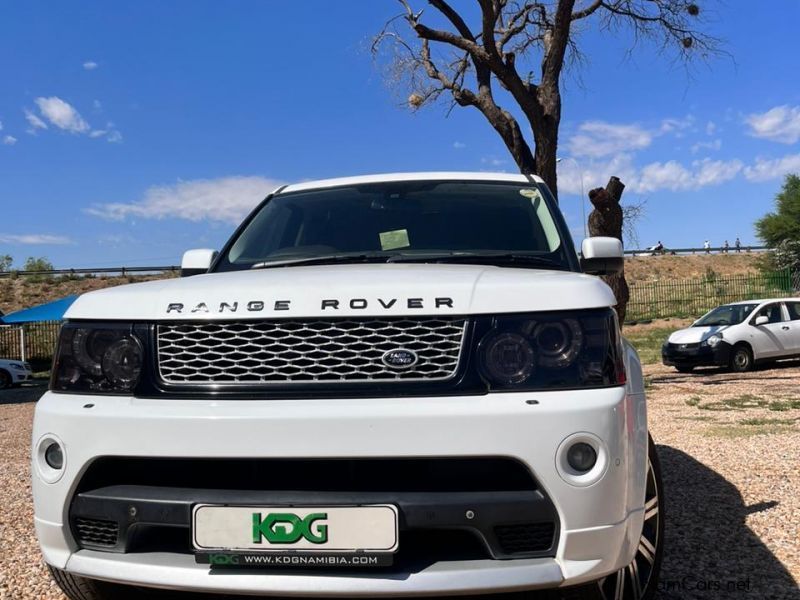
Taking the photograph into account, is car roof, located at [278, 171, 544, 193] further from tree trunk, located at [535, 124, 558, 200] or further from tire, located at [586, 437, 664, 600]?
tree trunk, located at [535, 124, 558, 200]

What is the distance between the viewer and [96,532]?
7.22ft

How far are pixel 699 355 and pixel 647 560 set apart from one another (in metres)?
12.6

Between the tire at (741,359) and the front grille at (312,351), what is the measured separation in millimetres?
13734

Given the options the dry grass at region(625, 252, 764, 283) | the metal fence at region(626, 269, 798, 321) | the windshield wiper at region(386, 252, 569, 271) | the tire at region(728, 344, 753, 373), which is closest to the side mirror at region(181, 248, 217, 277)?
the windshield wiper at region(386, 252, 569, 271)

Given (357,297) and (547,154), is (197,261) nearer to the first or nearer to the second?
(357,297)

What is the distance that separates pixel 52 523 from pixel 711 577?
9.08 feet

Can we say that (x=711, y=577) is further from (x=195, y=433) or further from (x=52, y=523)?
(x=52, y=523)

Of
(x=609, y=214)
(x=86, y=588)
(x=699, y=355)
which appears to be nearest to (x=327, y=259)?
(x=86, y=588)

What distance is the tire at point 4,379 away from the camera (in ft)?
60.5

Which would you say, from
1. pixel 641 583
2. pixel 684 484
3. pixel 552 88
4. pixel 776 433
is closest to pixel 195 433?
pixel 641 583

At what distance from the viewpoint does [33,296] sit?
35781 millimetres

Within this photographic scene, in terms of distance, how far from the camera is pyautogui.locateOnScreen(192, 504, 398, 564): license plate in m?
1.99

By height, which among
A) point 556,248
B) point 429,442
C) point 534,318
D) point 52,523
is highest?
point 556,248

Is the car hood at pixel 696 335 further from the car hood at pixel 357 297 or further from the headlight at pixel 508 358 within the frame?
the headlight at pixel 508 358
